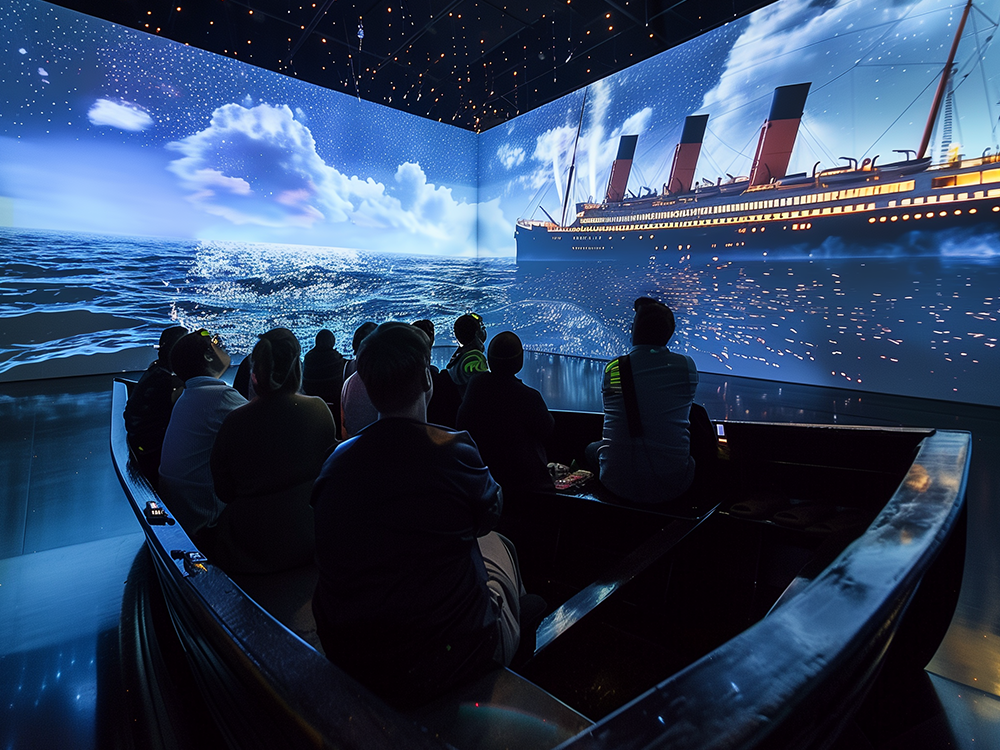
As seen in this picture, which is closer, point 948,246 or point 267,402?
point 267,402

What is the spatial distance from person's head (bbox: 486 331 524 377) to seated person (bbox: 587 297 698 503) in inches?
14.1

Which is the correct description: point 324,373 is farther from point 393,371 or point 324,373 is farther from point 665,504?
point 393,371

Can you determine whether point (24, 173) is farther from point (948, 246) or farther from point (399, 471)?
point (948, 246)

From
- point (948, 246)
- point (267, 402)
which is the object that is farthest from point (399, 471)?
point (948, 246)

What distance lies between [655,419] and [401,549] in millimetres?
1224

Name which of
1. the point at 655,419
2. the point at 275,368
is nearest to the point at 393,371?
the point at 275,368

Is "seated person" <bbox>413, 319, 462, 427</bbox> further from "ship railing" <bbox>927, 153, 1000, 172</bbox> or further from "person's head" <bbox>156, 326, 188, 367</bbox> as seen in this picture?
"ship railing" <bbox>927, 153, 1000, 172</bbox>

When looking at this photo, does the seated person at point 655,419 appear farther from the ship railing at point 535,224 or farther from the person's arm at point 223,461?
the ship railing at point 535,224

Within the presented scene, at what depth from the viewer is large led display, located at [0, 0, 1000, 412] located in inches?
207

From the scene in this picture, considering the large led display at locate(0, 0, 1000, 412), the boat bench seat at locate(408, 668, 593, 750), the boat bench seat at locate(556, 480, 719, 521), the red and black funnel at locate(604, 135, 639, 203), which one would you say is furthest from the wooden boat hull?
the red and black funnel at locate(604, 135, 639, 203)

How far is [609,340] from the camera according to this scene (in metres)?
9.11

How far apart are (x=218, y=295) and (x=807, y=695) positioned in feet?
31.7

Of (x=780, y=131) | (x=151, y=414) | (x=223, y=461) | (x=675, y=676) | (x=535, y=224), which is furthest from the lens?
(x=535, y=224)

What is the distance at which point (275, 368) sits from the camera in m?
1.42
